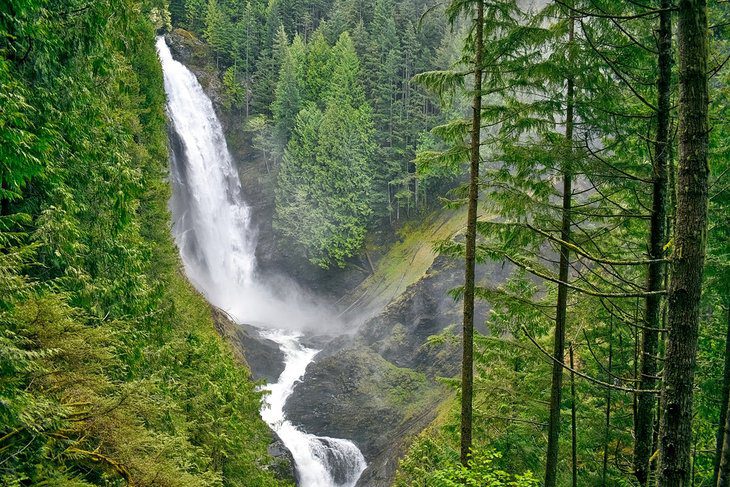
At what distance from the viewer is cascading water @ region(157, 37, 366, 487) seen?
117ft

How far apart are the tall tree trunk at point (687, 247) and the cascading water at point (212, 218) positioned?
28.3 m

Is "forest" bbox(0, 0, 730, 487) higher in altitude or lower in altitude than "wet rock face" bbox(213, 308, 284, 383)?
higher

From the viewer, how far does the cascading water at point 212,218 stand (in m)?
35.8

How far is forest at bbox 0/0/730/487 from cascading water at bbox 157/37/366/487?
18.8m

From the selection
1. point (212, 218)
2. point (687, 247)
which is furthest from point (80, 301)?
point (212, 218)

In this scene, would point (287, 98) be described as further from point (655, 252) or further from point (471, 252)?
point (655, 252)

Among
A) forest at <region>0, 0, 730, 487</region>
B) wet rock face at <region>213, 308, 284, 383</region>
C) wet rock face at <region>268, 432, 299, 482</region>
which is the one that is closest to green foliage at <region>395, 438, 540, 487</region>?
forest at <region>0, 0, 730, 487</region>

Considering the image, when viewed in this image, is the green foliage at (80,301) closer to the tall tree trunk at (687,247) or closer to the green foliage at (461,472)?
the green foliage at (461,472)

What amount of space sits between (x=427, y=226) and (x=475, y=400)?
26.7 meters

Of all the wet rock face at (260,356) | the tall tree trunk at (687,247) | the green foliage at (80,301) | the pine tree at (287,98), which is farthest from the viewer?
the pine tree at (287,98)

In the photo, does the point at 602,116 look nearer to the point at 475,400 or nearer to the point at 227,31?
the point at 475,400

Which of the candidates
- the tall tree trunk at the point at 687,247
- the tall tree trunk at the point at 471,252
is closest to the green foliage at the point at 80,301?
the tall tree trunk at the point at 471,252

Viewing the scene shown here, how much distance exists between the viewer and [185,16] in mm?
49438

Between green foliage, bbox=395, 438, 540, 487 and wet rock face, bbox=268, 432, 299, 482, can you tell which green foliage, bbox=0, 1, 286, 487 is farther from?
wet rock face, bbox=268, 432, 299, 482
